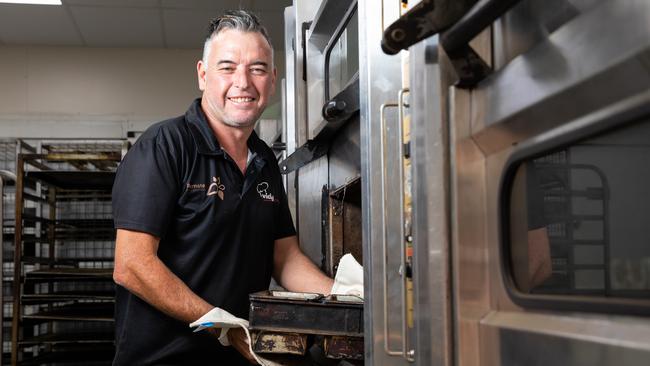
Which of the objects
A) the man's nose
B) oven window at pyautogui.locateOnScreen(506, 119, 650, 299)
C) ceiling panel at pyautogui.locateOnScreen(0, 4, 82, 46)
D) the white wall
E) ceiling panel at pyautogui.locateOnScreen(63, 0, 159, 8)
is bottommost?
oven window at pyautogui.locateOnScreen(506, 119, 650, 299)

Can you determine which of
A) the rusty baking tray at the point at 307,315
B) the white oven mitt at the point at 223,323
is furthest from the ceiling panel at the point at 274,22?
the rusty baking tray at the point at 307,315

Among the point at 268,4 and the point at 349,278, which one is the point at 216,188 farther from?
the point at 268,4

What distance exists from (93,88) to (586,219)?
5838mm

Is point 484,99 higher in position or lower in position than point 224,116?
lower

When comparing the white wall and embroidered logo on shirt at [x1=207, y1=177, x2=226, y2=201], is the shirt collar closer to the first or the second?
embroidered logo on shirt at [x1=207, y1=177, x2=226, y2=201]

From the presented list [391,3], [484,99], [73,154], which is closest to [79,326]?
[73,154]

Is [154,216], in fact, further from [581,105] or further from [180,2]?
[180,2]

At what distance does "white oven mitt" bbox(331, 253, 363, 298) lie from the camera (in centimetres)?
146

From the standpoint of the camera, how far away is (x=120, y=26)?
548 cm

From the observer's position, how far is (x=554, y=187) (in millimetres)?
660

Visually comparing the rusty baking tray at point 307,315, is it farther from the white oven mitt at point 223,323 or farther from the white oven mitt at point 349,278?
the white oven mitt at point 349,278

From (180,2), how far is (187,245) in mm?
3610

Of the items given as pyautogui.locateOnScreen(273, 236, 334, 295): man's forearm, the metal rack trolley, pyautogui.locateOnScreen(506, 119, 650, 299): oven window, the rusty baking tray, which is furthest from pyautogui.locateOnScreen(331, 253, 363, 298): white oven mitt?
the metal rack trolley

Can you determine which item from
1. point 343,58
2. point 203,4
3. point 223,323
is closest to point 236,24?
point 343,58
